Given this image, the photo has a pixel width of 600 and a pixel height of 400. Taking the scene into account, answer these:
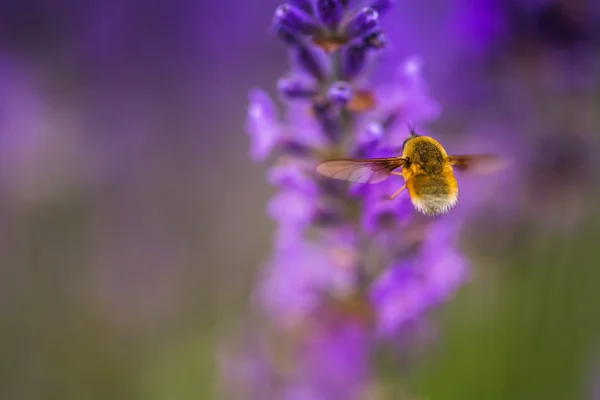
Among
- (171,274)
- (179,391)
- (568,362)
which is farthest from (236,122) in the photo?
(568,362)

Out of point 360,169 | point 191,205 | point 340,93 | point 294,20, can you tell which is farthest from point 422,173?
point 191,205

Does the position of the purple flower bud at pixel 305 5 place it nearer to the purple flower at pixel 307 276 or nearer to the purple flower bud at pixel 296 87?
the purple flower bud at pixel 296 87

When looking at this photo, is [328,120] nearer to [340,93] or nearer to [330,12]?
[340,93]

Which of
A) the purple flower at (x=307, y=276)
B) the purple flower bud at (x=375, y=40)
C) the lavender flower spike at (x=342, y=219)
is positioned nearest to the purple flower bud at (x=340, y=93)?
the lavender flower spike at (x=342, y=219)

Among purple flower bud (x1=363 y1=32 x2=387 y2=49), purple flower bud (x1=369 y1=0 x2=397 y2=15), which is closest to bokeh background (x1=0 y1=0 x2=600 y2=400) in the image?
purple flower bud (x1=369 y1=0 x2=397 y2=15)

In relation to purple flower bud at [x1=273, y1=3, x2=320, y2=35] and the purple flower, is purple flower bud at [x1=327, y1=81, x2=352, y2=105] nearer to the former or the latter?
purple flower bud at [x1=273, y1=3, x2=320, y2=35]

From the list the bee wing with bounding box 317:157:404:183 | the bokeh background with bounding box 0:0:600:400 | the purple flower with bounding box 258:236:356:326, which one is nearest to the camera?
the bee wing with bounding box 317:157:404:183
